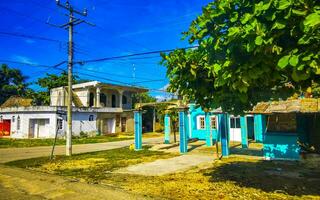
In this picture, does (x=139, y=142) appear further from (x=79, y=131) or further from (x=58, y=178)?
(x=79, y=131)

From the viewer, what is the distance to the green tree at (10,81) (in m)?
54.4

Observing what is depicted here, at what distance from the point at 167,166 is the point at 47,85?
38262 millimetres

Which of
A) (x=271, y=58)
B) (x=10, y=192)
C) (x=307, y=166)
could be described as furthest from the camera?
(x=307, y=166)

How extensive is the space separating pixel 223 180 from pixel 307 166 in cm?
517

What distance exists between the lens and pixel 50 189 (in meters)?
9.57

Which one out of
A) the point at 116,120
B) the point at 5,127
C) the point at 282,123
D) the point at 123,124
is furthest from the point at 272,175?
the point at 5,127

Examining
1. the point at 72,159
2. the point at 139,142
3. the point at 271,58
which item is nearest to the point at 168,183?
the point at 271,58

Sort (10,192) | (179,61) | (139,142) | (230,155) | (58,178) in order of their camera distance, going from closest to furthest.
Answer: (179,61) → (10,192) → (58,178) → (230,155) → (139,142)

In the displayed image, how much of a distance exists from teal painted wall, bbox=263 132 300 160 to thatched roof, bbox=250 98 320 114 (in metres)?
1.36

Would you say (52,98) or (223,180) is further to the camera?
(52,98)

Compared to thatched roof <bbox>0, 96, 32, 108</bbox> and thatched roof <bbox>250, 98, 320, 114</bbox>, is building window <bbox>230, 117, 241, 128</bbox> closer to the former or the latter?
thatched roof <bbox>250, 98, 320, 114</bbox>

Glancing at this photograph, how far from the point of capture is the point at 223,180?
34.0ft

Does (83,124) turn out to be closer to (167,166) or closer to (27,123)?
(27,123)

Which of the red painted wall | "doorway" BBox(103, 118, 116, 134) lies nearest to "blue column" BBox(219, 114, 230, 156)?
"doorway" BBox(103, 118, 116, 134)
